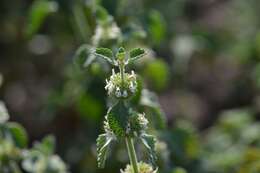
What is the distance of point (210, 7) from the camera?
20.0ft

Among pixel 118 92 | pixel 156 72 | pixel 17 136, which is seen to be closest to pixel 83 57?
pixel 17 136

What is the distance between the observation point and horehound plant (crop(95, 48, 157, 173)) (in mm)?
2203

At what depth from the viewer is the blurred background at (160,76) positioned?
351 cm

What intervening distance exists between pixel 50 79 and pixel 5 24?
59 centimetres

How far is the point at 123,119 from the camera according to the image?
7.37ft

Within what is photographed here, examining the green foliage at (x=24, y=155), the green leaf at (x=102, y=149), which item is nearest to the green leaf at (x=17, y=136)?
the green foliage at (x=24, y=155)

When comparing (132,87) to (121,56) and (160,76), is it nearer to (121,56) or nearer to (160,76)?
(121,56)

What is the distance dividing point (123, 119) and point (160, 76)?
1.26m

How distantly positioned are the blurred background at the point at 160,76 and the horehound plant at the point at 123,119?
33.4 inches

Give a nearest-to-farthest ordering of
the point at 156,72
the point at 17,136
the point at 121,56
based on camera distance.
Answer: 1. the point at 121,56
2. the point at 17,136
3. the point at 156,72

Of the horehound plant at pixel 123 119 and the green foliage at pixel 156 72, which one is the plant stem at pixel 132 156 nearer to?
the horehound plant at pixel 123 119

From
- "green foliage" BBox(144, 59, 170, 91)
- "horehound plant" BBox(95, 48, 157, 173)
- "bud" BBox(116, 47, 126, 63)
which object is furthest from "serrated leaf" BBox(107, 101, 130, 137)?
"green foliage" BBox(144, 59, 170, 91)

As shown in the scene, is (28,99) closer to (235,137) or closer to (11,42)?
(11,42)

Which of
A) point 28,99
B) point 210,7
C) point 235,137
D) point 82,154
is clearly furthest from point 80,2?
point 210,7
